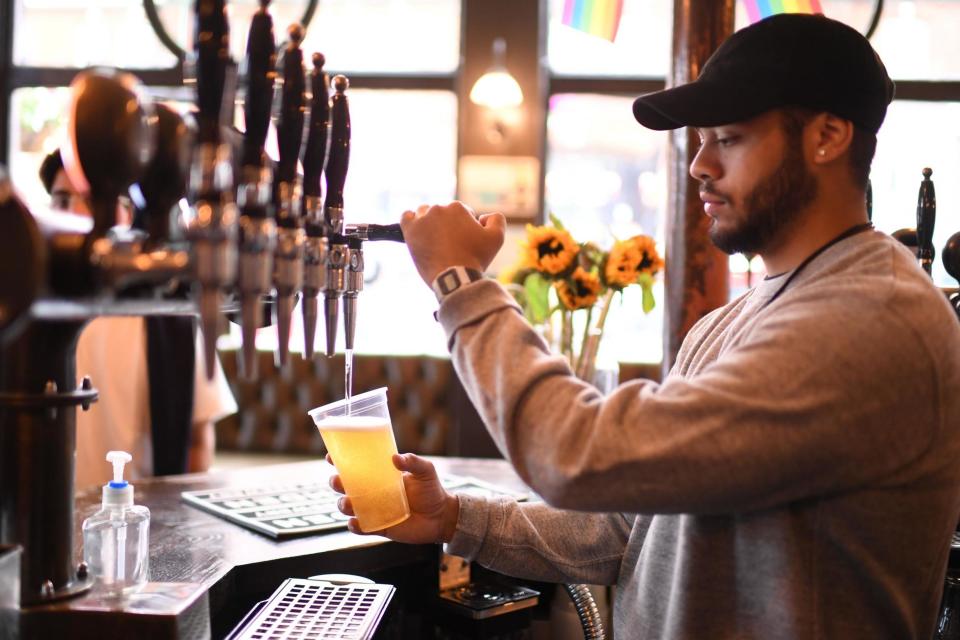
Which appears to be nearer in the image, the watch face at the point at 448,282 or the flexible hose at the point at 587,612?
the watch face at the point at 448,282

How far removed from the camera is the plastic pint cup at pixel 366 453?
3.88 feet

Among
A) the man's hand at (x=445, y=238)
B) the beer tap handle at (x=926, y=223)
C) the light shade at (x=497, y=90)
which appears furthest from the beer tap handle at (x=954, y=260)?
the light shade at (x=497, y=90)

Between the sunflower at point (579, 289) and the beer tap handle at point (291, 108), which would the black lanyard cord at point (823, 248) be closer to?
the beer tap handle at point (291, 108)

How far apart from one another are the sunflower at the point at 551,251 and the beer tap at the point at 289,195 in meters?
1.43

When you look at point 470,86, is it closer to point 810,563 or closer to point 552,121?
point 552,121

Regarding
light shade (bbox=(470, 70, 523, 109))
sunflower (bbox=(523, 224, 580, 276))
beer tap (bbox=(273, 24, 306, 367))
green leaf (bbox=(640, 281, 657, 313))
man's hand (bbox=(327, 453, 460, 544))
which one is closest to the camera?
beer tap (bbox=(273, 24, 306, 367))

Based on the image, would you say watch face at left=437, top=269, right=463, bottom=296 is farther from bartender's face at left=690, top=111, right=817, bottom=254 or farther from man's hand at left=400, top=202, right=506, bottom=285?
bartender's face at left=690, top=111, right=817, bottom=254

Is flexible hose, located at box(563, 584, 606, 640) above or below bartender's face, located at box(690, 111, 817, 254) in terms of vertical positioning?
below

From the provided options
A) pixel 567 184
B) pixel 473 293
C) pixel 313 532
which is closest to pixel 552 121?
pixel 567 184

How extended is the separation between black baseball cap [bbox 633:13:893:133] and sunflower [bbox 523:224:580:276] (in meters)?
1.24

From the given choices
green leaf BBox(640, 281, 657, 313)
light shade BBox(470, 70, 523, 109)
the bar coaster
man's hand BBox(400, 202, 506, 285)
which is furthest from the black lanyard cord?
light shade BBox(470, 70, 523, 109)

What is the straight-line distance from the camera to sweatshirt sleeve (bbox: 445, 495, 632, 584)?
1372 millimetres

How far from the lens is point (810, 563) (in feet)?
3.43

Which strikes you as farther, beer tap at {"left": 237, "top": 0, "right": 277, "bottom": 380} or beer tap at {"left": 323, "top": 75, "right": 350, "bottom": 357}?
beer tap at {"left": 323, "top": 75, "right": 350, "bottom": 357}
